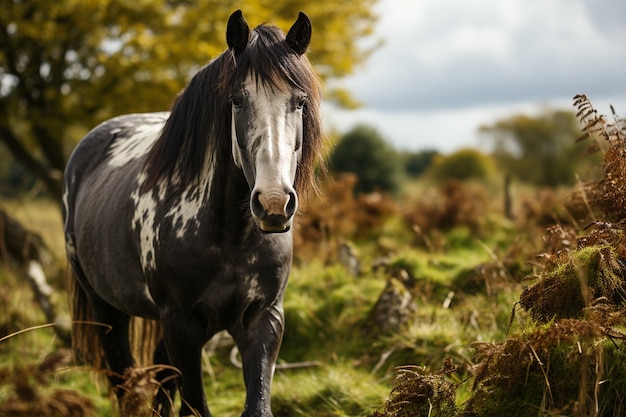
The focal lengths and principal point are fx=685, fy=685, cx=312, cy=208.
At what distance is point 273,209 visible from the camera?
8.99ft

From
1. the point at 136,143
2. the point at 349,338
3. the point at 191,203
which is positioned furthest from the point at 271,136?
the point at 349,338

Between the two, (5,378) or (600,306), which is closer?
(5,378)

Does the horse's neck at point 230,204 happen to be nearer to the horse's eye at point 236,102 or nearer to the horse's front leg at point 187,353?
the horse's eye at point 236,102

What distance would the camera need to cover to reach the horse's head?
9.14 ft

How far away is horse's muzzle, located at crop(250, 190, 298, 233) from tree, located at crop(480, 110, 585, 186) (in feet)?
87.0

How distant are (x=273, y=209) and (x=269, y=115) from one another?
48cm

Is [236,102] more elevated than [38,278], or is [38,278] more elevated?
[236,102]

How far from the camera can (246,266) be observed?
3389 mm

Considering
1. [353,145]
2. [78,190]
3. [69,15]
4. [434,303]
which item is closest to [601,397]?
[434,303]

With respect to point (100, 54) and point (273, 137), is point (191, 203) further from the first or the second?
point (100, 54)

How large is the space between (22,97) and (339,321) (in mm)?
11842

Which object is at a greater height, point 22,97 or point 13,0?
point 13,0

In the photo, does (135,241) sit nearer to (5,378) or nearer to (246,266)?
(246,266)

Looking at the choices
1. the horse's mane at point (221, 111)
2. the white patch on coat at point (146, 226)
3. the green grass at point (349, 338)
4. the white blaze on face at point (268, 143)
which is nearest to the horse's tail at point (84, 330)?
the green grass at point (349, 338)
